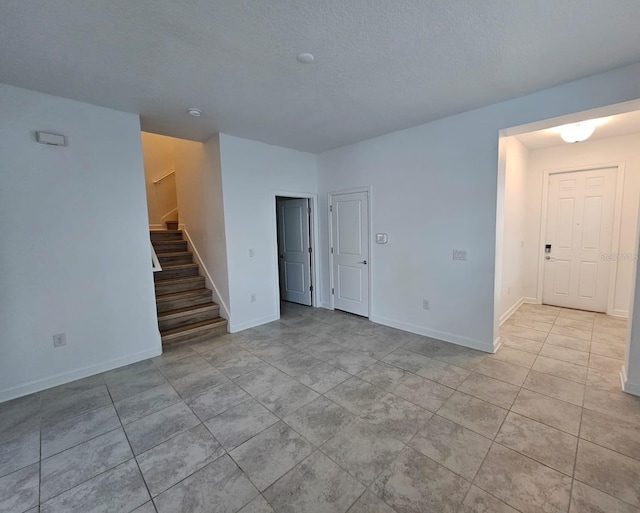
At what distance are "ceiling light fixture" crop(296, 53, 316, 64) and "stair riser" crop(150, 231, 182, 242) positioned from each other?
12.8 ft

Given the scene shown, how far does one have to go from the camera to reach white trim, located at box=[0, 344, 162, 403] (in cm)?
252

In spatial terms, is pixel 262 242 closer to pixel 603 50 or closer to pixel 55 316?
pixel 55 316

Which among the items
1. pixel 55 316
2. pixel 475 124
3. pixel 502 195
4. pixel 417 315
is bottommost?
pixel 417 315

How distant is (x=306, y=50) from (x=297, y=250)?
12.0ft

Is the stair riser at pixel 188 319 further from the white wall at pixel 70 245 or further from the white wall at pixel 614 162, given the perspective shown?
the white wall at pixel 614 162

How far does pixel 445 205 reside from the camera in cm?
339

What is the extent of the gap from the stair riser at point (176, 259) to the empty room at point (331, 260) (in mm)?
47

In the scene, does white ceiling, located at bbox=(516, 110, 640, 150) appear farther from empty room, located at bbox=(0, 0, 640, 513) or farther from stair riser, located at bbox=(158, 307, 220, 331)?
stair riser, located at bbox=(158, 307, 220, 331)

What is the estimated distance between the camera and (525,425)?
2027 millimetres

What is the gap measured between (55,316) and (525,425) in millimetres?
4154

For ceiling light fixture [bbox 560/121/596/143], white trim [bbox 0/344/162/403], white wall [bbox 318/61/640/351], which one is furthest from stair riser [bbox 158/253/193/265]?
ceiling light fixture [bbox 560/121/596/143]

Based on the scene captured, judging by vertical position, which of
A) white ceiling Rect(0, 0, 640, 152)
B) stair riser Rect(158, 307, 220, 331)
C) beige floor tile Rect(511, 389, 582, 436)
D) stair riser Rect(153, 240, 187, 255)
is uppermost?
white ceiling Rect(0, 0, 640, 152)

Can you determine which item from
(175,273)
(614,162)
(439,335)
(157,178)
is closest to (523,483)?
(439,335)

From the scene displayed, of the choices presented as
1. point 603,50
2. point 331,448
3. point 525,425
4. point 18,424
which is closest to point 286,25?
point 603,50
